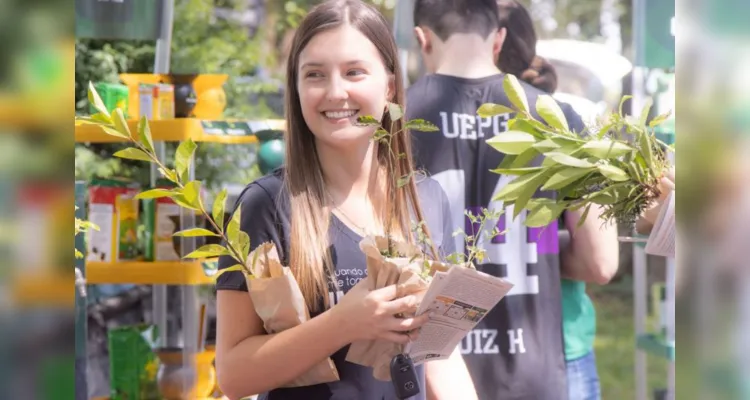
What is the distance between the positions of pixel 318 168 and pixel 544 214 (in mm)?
400

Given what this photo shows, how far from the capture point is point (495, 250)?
8.00ft

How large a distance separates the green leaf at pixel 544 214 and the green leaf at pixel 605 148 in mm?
84

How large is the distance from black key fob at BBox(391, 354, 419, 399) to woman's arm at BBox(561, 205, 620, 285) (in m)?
1.26

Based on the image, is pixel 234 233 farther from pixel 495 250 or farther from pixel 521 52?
pixel 521 52

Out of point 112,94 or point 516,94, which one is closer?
point 516,94

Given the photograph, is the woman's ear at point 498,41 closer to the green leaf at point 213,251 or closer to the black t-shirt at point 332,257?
the black t-shirt at point 332,257

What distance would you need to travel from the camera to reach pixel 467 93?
245cm

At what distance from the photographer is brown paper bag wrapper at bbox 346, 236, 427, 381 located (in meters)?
1.34

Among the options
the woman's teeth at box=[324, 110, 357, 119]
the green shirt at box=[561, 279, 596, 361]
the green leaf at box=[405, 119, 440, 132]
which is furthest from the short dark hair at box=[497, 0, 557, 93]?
the green leaf at box=[405, 119, 440, 132]

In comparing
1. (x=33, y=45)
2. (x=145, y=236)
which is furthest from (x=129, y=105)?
(x=33, y=45)

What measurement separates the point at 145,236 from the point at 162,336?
0.40 m

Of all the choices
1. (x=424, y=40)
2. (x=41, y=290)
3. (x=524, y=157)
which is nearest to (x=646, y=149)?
(x=524, y=157)

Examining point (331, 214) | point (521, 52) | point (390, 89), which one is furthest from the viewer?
point (521, 52)

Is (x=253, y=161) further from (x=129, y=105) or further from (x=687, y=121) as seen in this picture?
(x=687, y=121)
